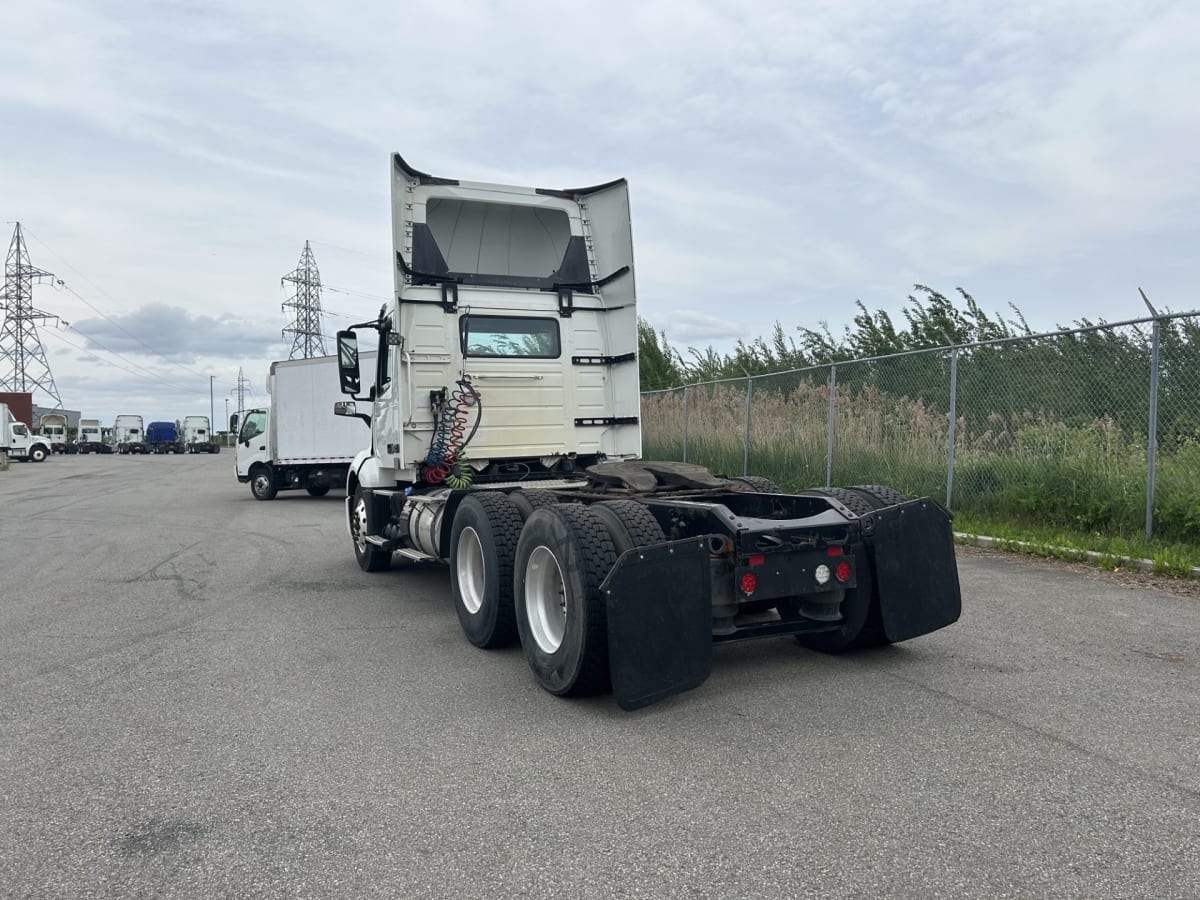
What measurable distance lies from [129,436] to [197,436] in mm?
4814

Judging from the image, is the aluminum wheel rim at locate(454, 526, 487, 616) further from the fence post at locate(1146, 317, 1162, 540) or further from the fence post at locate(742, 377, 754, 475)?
the fence post at locate(742, 377, 754, 475)

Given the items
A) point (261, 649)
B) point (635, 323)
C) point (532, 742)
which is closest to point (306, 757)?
point (532, 742)

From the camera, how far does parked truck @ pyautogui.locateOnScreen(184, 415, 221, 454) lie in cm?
7325

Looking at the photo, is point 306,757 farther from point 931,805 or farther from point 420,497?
point 420,497

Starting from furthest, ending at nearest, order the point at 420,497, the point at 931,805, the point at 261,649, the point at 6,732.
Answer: the point at 420,497, the point at 261,649, the point at 6,732, the point at 931,805

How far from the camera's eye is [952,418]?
11.5 m

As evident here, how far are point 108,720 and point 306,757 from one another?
132 centimetres

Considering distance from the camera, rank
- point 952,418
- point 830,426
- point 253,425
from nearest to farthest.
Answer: point 952,418, point 830,426, point 253,425

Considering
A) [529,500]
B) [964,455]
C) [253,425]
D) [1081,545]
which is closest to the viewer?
[529,500]

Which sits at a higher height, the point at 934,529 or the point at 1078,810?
the point at 934,529

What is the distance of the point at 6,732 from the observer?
15.0 ft

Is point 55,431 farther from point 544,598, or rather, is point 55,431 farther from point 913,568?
point 913,568

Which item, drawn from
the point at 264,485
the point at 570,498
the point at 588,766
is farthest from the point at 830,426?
the point at 264,485

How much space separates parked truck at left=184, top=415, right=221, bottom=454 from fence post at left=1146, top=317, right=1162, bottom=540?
73771mm
